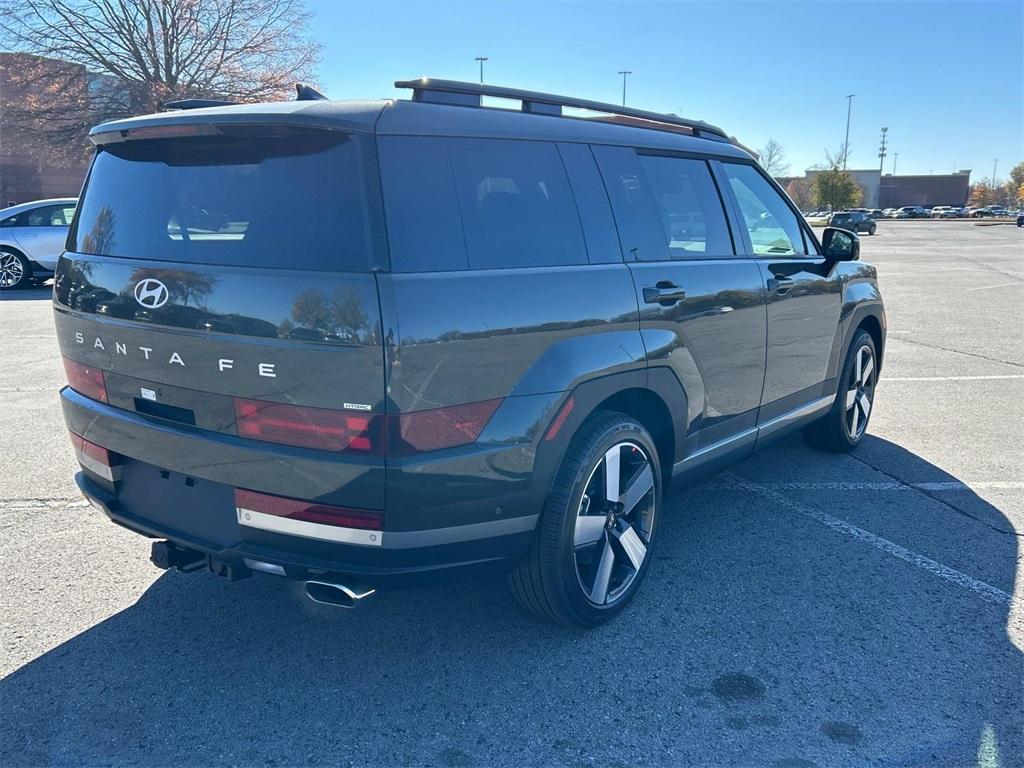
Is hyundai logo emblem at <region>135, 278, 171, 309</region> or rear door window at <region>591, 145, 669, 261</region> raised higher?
rear door window at <region>591, 145, 669, 261</region>

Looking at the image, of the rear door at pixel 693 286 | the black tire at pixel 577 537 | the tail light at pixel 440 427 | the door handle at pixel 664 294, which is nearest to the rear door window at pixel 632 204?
the rear door at pixel 693 286

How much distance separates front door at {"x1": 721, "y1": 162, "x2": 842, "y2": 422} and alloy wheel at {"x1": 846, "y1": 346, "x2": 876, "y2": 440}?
1.67 ft

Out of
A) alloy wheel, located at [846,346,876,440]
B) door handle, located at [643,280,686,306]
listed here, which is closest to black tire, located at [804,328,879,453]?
alloy wheel, located at [846,346,876,440]

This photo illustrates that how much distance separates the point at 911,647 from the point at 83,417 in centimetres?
333

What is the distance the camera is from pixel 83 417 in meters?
3.12

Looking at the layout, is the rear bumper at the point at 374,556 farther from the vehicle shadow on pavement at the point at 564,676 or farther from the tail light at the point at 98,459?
the vehicle shadow on pavement at the point at 564,676

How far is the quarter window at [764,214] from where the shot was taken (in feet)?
14.0

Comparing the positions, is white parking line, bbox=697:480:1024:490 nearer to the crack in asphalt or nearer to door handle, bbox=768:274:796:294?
the crack in asphalt

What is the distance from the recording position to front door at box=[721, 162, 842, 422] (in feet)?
13.9

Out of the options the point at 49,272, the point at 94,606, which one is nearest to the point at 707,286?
the point at 94,606

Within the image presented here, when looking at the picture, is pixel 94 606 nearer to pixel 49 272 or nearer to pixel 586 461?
pixel 586 461

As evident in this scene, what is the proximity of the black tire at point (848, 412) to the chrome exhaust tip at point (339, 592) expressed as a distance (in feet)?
11.8

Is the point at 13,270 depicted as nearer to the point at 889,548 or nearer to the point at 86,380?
the point at 86,380

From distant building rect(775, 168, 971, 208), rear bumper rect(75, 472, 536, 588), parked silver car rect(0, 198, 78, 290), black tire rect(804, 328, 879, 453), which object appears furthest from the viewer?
distant building rect(775, 168, 971, 208)
